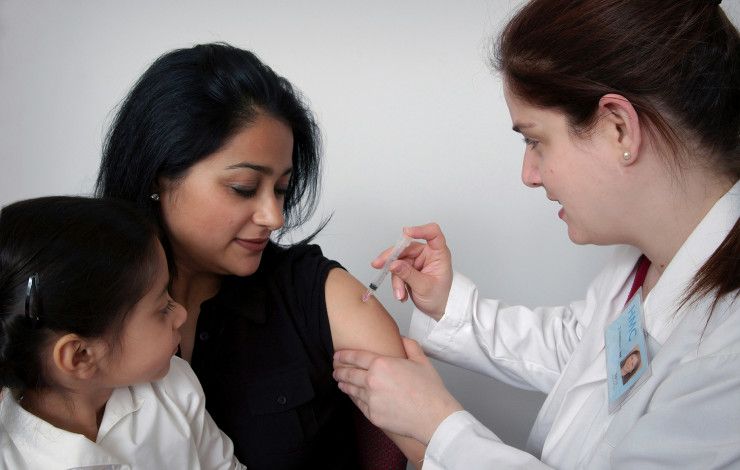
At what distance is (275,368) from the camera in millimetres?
1501

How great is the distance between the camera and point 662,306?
128 centimetres

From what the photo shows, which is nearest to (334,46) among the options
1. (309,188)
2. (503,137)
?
(503,137)

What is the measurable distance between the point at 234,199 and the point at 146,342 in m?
0.34

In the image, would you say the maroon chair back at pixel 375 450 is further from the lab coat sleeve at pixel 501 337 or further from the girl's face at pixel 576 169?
the girl's face at pixel 576 169

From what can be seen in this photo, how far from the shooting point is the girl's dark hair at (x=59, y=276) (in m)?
1.11

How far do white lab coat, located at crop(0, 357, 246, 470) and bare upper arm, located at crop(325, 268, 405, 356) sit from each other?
1.06ft

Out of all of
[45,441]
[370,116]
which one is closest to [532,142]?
[45,441]

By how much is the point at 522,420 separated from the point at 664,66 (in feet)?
5.38

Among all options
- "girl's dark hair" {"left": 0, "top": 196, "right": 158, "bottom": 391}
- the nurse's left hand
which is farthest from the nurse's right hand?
"girl's dark hair" {"left": 0, "top": 196, "right": 158, "bottom": 391}

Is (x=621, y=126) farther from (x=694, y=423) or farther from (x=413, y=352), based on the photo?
(x=413, y=352)

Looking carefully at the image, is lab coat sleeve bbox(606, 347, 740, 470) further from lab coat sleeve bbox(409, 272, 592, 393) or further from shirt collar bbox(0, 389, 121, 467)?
shirt collar bbox(0, 389, 121, 467)

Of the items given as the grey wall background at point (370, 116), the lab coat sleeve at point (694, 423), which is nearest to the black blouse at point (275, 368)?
the lab coat sleeve at point (694, 423)

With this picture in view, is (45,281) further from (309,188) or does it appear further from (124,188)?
(309,188)

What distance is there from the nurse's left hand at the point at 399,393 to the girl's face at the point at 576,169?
411mm
